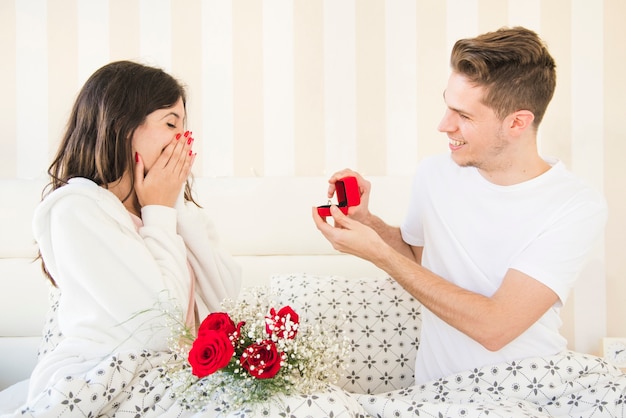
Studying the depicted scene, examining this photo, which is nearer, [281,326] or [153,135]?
[281,326]

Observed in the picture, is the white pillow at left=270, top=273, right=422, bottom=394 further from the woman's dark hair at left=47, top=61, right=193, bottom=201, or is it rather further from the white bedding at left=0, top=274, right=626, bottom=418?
the woman's dark hair at left=47, top=61, right=193, bottom=201

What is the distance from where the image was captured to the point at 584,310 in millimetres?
2383

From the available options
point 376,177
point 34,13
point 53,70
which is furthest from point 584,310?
point 34,13

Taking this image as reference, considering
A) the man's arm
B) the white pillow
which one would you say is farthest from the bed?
the man's arm

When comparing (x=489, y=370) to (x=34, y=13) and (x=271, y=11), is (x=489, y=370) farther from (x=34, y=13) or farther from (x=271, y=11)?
(x=34, y=13)

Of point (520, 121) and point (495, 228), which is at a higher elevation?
point (520, 121)

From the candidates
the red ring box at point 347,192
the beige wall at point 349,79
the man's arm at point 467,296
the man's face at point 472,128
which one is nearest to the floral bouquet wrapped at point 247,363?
the man's arm at point 467,296

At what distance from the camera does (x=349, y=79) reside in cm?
237

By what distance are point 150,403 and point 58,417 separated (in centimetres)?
18

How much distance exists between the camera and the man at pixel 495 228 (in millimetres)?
1442

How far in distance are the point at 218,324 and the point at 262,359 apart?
118mm

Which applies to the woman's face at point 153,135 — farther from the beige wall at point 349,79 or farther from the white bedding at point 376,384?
the beige wall at point 349,79

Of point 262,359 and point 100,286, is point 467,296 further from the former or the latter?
point 100,286

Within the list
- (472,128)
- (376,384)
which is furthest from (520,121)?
(376,384)
